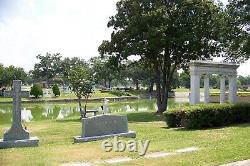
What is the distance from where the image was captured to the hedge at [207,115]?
55.3ft

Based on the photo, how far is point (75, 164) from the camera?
933cm

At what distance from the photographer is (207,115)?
17.1 meters

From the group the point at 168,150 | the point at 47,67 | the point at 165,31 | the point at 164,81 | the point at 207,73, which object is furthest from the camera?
the point at 47,67

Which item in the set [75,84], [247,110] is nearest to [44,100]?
[75,84]

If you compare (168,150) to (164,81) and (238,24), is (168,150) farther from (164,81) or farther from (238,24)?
(164,81)

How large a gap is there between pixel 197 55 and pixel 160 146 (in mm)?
19940

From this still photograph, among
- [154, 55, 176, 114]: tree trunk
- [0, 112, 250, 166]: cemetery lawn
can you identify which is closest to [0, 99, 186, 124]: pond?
[154, 55, 176, 114]: tree trunk

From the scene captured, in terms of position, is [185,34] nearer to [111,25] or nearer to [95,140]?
[111,25]

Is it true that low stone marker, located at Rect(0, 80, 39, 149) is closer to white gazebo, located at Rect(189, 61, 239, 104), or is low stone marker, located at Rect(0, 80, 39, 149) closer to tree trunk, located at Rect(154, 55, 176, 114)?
white gazebo, located at Rect(189, 61, 239, 104)

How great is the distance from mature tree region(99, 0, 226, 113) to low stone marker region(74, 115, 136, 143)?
559 inches

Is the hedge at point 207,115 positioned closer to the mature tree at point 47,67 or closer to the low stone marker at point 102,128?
the low stone marker at point 102,128

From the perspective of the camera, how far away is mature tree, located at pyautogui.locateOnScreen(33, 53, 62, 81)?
111 metres

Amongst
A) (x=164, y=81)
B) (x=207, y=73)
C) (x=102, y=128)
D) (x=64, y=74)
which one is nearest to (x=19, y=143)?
(x=102, y=128)

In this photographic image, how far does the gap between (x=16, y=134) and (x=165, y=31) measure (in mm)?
18215
